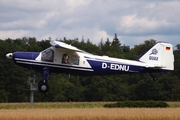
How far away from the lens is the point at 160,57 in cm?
4294

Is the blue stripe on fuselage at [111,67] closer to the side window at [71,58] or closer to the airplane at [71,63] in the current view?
the airplane at [71,63]

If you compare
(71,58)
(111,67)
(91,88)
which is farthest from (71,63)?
(91,88)

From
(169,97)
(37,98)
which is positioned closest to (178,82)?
(169,97)

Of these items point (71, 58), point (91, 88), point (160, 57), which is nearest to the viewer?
point (71, 58)

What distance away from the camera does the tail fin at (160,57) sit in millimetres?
42656

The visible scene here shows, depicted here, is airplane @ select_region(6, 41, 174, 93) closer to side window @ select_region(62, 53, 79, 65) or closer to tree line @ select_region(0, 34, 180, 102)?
side window @ select_region(62, 53, 79, 65)

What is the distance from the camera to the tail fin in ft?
140

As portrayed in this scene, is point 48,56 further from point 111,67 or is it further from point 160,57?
point 160,57

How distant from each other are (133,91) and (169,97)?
5.43 metres

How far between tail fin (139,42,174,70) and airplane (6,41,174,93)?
0.07 meters

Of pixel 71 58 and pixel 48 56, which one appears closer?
pixel 48 56

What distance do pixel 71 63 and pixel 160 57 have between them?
655 centimetres

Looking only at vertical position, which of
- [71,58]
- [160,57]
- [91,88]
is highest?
[160,57]

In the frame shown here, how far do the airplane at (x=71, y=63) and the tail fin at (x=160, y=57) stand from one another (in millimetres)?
73
